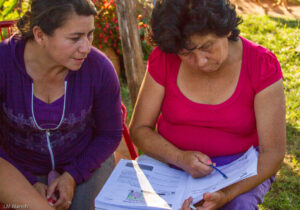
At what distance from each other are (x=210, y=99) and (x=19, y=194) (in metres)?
1.09

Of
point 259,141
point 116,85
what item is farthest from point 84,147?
point 259,141

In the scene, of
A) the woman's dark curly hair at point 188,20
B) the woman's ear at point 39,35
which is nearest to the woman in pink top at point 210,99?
the woman's dark curly hair at point 188,20

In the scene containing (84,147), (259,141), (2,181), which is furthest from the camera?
(84,147)

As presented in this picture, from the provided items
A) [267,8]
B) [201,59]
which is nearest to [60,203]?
[201,59]

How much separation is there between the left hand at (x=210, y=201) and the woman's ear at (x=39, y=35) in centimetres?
108

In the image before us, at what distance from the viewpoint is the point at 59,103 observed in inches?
80.0

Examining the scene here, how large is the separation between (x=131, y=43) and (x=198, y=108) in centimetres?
128

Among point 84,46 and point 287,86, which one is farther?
point 287,86

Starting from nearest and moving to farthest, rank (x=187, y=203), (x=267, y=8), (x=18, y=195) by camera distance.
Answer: (x=187, y=203)
(x=18, y=195)
(x=267, y=8)

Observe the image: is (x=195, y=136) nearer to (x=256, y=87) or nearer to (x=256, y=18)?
(x=256, y=87)

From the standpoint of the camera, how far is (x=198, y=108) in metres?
2.03

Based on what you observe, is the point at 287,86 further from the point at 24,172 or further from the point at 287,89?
the point at 24,172

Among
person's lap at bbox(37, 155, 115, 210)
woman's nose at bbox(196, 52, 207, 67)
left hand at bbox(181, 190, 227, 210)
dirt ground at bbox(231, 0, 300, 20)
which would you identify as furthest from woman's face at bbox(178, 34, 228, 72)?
dirt ground at bbox(231, 0, 300, 20)

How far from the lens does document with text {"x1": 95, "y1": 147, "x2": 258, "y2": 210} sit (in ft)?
5.35
